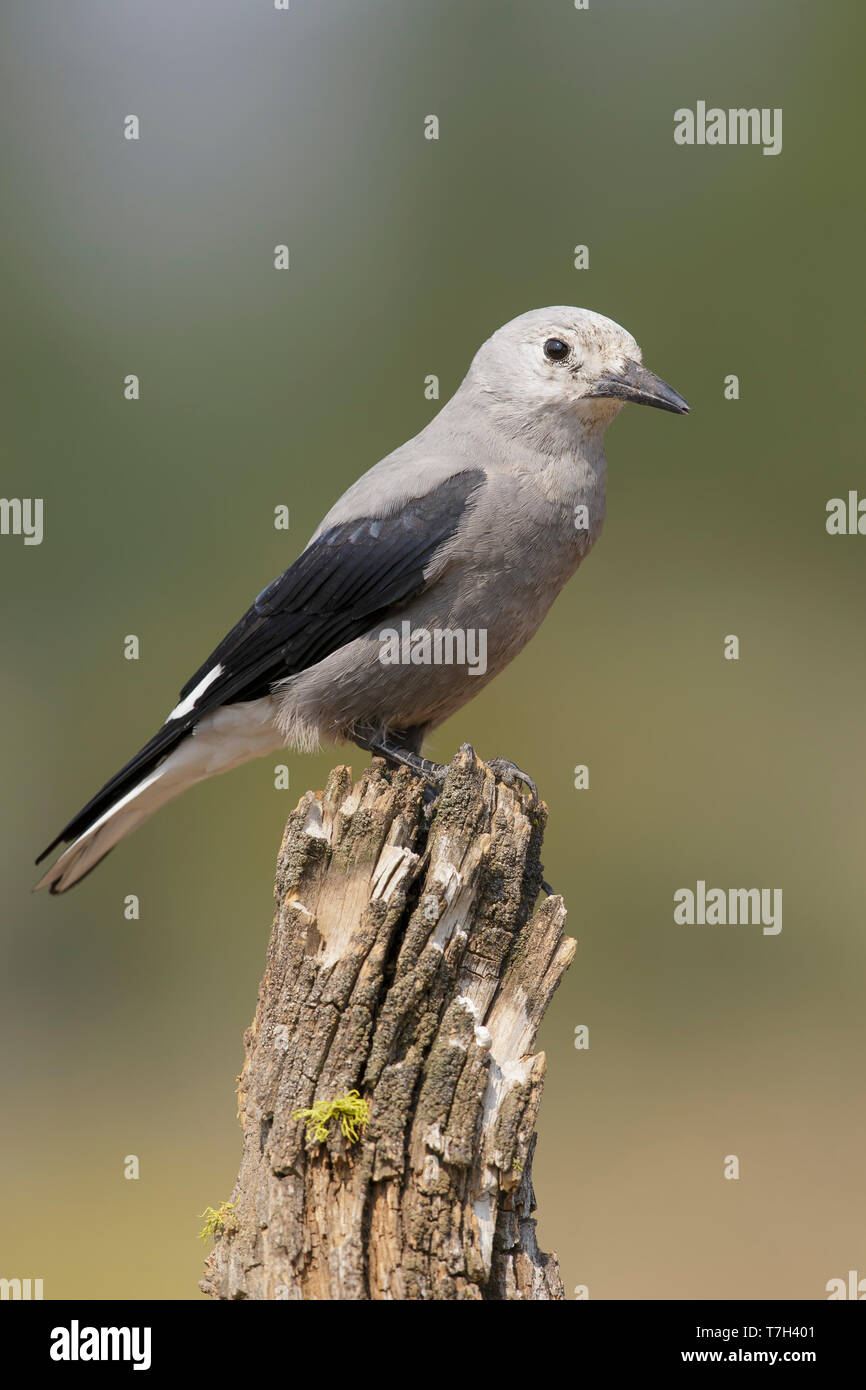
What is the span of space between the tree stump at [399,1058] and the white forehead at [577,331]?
69.8 inches

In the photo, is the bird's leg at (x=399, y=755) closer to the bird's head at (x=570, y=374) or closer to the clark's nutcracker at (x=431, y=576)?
the clark's nutcracker at (x=431, y=576)

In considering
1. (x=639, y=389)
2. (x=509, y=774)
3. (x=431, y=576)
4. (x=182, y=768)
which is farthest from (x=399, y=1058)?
(x=639, y=389)

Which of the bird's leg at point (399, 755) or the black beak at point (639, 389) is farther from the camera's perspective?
the black beak at point (639, 389)

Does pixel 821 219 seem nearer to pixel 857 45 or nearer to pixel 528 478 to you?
pixel 857 45

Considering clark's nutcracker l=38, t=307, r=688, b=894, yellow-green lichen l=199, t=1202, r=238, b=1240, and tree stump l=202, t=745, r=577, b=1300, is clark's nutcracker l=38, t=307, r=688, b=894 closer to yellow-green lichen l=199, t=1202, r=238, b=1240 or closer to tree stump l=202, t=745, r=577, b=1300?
tree stump l=202, t=745, r=577, b=1300

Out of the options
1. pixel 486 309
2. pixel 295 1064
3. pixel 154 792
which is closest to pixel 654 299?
pixel 486 309

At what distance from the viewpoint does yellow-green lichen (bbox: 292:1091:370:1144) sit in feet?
9.21

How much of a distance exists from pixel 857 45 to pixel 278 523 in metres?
6.05

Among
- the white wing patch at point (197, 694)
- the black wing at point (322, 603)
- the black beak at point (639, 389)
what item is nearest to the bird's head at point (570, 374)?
the black beak at point (639, 389)

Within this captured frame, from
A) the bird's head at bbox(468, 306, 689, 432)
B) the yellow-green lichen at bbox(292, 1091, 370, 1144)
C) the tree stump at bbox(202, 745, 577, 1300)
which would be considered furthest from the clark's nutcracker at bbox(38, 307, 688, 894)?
the yellow-green lichen at bbox(292, 1091, 370, 1144)

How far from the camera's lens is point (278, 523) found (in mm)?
8820

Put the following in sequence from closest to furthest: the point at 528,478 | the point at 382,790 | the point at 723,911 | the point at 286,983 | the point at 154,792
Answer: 1. the point at 286,983
2. the point at 382,790
3. the point at 528,478
4. the point at 154,792
5. the point at 723,911

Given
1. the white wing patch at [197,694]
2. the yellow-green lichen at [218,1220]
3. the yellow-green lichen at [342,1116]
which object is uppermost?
the white wing patch at [197,694]

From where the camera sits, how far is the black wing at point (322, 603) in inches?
164
